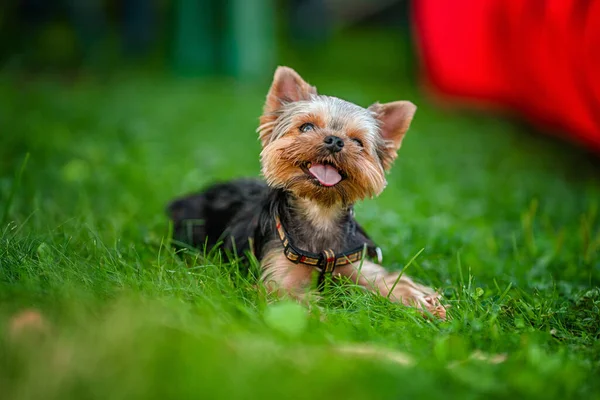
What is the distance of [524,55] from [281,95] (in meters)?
4.28

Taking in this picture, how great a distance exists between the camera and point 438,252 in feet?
15.4

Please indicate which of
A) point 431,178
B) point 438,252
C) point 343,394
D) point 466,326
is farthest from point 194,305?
point 431,178

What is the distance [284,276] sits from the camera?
363cm

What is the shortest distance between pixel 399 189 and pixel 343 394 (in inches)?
184

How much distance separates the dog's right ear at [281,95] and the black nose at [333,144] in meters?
0.51

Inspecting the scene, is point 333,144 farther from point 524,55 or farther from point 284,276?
point 524,55

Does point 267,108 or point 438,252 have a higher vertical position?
point 267,108

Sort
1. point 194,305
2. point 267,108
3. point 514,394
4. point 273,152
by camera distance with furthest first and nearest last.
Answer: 1. point 267,108
2. point 273,152
3. point 194,305
4. point 514,394

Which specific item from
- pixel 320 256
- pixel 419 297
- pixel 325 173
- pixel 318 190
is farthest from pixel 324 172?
pixel 419 297

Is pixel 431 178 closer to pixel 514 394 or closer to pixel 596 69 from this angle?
pixel 596 69

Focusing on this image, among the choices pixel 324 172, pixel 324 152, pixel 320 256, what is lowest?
pixel 320 256

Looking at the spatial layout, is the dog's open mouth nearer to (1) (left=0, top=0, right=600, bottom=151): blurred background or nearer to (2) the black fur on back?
(2) the black fur on back

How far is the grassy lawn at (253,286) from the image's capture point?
233 cm

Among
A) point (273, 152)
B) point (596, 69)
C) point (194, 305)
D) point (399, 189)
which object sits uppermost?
point (596, 69)
